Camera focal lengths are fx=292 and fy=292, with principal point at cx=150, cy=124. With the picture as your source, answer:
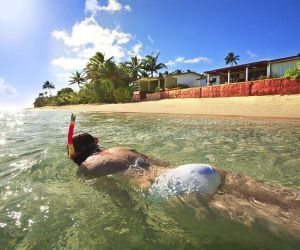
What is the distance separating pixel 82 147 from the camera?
3.90 metres

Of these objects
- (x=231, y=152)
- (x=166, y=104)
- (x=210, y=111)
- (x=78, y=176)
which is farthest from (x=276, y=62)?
(x=78, y=176)

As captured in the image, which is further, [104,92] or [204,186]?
[104,92]

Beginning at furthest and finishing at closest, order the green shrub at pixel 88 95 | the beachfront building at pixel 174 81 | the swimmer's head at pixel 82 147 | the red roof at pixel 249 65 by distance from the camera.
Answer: the green shrub at pixel 88 95 → the beachfront building at pixel 174 81 → the red roof at pixel 249 65 → the swimmer's head at pixel 82 147

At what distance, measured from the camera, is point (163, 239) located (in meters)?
2.58

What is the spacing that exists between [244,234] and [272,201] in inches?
15.5

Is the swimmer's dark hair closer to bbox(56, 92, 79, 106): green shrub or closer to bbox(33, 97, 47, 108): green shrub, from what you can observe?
bbox(56, 92, 79, 106): green shrub

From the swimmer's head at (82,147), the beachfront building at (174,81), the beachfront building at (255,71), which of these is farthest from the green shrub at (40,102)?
the swimmer's head at (82,147)

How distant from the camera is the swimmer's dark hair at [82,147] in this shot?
3.88 m

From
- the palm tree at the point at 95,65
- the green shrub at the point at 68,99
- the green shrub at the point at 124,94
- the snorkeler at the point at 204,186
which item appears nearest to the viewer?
the snorkeler at the point at 204,186

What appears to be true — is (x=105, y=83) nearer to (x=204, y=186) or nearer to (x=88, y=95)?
(x=88, y=95)

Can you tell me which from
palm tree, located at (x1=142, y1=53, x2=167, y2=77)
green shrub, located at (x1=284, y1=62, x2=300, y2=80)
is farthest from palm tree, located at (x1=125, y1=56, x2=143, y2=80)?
green shrub, located at (x1=284, y1=62, x2=300, y2=80)

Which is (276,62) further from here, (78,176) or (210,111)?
(78,176)

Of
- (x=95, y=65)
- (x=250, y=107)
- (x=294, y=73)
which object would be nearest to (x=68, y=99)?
(x=95, y=65)

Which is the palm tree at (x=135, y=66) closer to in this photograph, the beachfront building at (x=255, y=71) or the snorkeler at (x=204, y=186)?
the beachfront building at (x=255, y=71)
